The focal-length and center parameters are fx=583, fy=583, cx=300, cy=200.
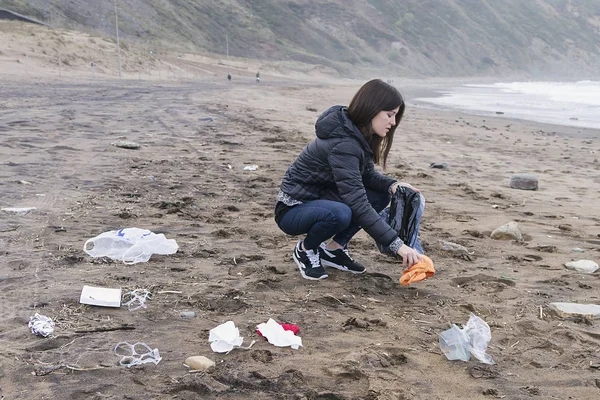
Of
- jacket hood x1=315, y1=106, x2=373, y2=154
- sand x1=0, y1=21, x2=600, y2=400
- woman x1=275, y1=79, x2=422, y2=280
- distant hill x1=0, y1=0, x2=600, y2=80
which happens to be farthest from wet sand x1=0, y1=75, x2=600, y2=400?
distant hill x1=0, y1=0, x2=600, y2=80

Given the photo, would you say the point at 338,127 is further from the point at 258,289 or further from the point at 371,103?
the point at 258,289

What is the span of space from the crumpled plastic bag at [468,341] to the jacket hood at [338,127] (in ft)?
3.97

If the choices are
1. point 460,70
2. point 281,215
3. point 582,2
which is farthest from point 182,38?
point 582,2

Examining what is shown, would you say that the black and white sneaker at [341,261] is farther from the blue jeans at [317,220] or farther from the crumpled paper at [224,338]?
the crumpled paper at [224,338]

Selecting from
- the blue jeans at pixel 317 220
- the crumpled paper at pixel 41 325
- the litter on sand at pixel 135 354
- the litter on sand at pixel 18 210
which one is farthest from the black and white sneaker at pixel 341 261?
the litter on sand at pixel 18 210

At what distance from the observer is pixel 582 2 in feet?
376

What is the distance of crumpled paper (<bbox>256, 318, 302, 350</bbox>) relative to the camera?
2824 millimetres

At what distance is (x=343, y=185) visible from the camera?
349 centimetres

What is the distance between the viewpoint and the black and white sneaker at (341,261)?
3957mm

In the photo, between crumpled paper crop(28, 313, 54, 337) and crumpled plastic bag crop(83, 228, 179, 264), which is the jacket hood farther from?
crumpled paper crop(28, 313, 54, 337)

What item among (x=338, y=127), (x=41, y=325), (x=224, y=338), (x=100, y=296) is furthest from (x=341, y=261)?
(x=41, y=325)

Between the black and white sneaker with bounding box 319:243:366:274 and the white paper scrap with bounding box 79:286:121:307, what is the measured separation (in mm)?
1431

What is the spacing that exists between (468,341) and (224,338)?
1206 mm

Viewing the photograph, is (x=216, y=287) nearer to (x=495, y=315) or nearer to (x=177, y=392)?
(x=177, y=392)
